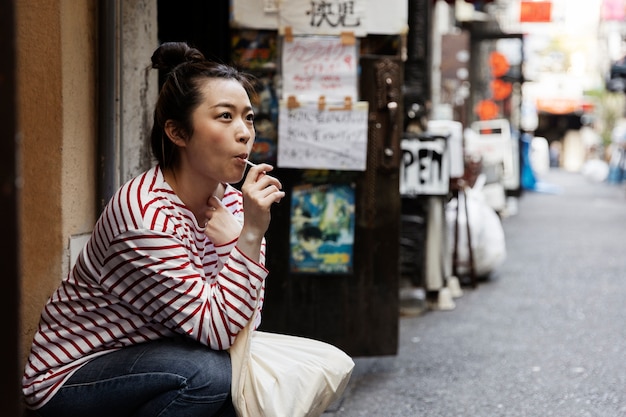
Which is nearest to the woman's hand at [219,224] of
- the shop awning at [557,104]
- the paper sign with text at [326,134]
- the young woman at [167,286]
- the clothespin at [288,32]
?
the young woman at [167,286]

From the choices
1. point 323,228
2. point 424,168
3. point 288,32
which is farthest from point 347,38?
point 424,168

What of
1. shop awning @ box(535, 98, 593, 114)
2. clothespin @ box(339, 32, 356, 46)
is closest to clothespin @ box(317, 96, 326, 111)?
clothespin @ box(339, 32, 356, 46)

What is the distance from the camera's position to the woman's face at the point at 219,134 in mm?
2830

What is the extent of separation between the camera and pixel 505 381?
212 inches

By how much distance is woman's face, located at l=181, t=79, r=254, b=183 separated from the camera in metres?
2.83

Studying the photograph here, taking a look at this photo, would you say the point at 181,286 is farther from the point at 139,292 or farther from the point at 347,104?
the point at 347,104

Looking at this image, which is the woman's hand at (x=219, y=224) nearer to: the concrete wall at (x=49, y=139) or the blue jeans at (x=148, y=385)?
the blue jeans at (x=148, y=385)

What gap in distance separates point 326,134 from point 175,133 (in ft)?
8.00

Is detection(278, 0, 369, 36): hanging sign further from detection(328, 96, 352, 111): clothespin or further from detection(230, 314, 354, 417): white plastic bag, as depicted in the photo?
detection(230, 314, 354, 417): white plastic bag

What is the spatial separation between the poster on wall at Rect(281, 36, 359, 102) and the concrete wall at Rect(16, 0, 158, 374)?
4.81 feet

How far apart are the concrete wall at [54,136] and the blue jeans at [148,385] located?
2.19 ft

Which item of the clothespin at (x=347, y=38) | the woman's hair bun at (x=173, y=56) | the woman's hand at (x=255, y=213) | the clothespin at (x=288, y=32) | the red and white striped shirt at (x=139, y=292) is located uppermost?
the clothespin at (x=288, y=32)

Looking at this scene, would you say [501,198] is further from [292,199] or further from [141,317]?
[141,317]

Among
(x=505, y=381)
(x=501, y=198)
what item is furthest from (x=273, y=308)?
(x=501, y=198)
